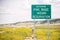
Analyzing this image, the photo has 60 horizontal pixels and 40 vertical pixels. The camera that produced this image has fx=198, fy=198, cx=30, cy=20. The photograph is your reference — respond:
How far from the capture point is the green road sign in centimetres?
406

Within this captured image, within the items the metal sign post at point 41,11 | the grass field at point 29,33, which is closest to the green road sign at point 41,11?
the metal sign post at point 41,11

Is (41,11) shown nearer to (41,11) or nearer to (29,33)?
(41,11)

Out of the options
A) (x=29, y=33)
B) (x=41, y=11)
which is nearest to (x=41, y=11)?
(x=41, y=11)

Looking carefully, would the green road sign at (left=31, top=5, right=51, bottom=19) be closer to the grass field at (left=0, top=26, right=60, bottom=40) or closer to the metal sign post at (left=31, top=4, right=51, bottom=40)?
the metal sign post at (left=31, top=4, right=51, bottom=40)

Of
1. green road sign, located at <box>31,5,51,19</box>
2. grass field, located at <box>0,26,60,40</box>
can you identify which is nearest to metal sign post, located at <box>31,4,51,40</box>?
green road sign, located at <box>31,5,51,19</box>

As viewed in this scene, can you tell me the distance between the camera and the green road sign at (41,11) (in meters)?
4.06

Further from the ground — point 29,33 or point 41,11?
point 41,11

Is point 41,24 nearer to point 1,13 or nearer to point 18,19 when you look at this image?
point 18,19

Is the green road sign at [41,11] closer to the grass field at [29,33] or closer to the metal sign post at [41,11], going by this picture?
the metal sign post at [41,11]

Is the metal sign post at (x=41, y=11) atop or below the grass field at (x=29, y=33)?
atop

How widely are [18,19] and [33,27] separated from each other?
0.36m

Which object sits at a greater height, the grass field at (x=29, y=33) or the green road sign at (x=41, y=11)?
the green road sign at (x=41, y=11)

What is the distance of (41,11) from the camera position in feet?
13.3

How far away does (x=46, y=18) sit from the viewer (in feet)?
13.4
